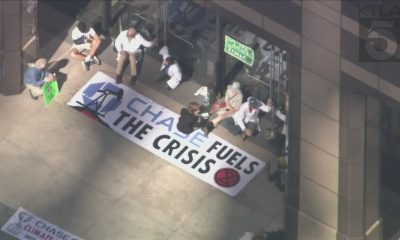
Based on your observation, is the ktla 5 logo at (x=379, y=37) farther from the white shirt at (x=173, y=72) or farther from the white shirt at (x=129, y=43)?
the white shirt at (x=129, y=43)

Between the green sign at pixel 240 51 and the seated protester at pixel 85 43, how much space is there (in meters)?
3.96

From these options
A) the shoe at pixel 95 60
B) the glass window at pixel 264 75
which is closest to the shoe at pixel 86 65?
the shoe at pixel 95 60

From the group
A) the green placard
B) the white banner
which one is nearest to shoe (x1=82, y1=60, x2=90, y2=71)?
the white banner

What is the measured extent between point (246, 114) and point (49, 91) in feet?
A: 16.9

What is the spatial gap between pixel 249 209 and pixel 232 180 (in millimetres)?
1052

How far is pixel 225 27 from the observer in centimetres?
4494

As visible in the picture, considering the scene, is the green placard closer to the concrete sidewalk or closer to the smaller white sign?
the concrete sidewalk

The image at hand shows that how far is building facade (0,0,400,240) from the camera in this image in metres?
37.9

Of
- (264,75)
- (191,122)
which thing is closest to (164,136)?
(191,122)

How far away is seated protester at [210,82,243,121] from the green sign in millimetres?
659

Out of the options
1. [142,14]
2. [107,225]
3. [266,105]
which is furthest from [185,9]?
[107,225]

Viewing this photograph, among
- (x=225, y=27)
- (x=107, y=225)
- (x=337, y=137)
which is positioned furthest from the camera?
(x=225, y=27)

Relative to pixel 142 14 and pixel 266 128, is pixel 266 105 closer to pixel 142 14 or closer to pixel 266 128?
pixel 266 128

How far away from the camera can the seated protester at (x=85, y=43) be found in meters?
46.2
